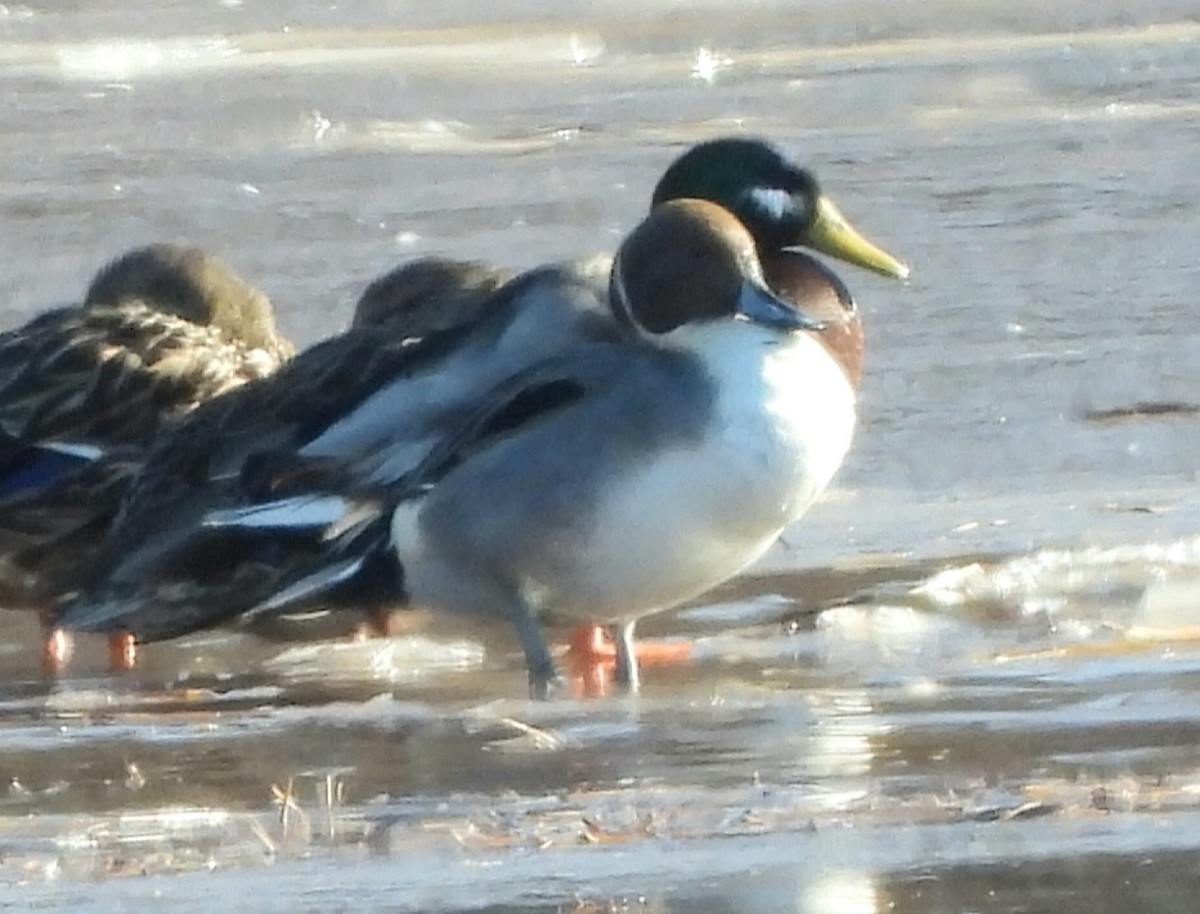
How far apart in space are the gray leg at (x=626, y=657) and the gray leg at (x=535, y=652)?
144 millimetres

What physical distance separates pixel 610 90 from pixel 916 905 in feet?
37.8

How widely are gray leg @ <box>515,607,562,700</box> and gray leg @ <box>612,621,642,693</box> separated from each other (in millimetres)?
144

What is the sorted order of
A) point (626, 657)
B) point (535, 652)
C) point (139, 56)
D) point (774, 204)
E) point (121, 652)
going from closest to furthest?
point (535, 652), point (626, 657), point (121, 652), point (774, 204), point (139, 56)

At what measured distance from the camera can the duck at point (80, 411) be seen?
7.05 metres

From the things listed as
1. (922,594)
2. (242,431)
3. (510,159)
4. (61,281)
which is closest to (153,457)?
(242,431)

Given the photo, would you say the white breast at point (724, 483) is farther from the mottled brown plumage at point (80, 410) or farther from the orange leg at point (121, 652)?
the mottled brown plumage at point (80, 410)

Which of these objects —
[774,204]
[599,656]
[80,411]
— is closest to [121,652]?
[80,411]

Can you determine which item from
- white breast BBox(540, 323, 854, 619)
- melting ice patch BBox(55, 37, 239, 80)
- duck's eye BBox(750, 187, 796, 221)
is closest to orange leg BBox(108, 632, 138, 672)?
white breast BBox(540, 323, 854, 619)

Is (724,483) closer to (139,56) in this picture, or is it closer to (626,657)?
(626,657)

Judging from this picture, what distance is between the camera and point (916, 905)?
3.63 meters

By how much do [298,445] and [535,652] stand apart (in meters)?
0.64

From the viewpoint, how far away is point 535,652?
6.04m

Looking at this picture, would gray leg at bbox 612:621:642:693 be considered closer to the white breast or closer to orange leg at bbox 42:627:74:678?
the white breast

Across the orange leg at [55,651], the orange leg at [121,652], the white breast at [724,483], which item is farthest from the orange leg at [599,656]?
the orange leg at [55,651]
